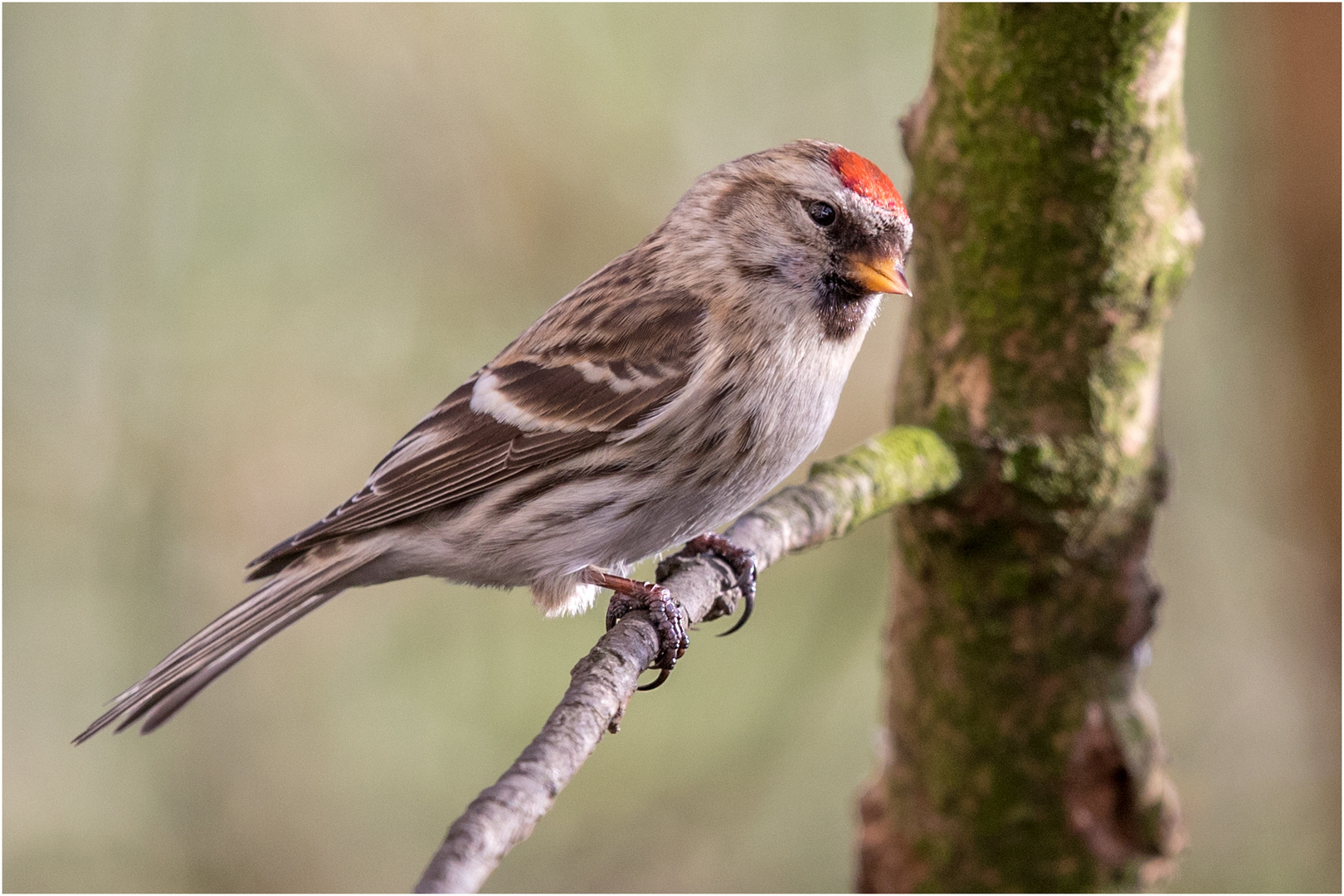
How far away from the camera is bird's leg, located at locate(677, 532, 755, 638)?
2355mm

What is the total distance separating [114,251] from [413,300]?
3.68 feet

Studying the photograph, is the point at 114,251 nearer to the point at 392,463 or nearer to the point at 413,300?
the point at 413,300

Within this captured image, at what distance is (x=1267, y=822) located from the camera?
174 inches

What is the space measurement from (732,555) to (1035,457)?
30.1 inches

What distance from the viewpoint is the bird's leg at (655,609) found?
7.20 feet

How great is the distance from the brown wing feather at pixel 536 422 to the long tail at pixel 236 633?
0.05 m

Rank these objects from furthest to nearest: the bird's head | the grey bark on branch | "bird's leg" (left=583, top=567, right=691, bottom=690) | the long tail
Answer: the bird's head, the long tail, "bird's leg" (left=583, top=567, right=691, bottom=690), the grey bark on branch

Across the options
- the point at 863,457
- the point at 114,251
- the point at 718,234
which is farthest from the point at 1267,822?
the point at 114,251

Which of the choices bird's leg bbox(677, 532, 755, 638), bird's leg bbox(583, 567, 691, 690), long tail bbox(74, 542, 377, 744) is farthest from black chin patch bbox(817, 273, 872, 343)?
long tail bbox(74, 542, 377, 744)

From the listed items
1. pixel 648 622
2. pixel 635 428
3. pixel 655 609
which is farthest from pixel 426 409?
pixel 648 622

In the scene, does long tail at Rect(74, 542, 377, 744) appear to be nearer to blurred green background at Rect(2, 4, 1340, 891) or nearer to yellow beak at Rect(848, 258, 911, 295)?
yellow beak at Rect(848, 258, 911, 295)

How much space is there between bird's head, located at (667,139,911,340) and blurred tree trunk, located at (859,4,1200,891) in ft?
1.01

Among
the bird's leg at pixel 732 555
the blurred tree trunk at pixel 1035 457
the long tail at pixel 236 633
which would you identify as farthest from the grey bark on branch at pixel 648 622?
the long tail at pixel 236 633

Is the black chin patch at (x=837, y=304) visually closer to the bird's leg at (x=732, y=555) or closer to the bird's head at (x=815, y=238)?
the bird's head at (x=815, y=238)
